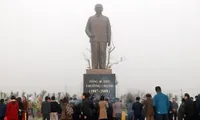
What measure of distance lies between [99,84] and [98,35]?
2.28m

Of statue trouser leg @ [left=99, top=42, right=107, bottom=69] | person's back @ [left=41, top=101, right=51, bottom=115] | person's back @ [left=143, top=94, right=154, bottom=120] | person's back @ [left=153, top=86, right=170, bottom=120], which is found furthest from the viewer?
statue trouser leg @ [left=99, top=42, right=107, bottom=69]

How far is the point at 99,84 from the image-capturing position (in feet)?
55.4

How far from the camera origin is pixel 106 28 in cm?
1805

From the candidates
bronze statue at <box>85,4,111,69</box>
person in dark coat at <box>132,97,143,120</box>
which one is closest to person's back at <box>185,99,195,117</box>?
person in dark coat at <box>132,97,143,120</box>

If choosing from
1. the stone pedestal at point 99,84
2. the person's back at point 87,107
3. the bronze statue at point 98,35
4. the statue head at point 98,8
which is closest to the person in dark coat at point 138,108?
the stone pedestal at point 99,84

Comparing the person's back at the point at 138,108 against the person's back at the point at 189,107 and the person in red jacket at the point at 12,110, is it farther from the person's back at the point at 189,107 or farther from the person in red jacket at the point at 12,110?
the person in red jacket at the point at 12,110

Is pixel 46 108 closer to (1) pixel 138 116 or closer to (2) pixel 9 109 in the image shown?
(2) pixel 9 109

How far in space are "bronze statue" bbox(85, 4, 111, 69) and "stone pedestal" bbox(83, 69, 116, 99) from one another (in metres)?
0.80

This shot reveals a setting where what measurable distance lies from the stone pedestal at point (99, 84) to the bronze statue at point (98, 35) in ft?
2.62

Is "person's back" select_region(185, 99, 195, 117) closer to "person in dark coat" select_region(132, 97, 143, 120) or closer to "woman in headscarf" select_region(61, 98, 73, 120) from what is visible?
"person in dark coat" select_region(132, 97, 143, 120)

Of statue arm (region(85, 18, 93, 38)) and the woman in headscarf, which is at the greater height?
statue arm (region(85, 18, 93, 38))

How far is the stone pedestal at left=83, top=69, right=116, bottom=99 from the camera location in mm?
16891

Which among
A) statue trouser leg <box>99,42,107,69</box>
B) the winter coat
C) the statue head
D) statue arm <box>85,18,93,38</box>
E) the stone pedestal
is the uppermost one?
the statue head

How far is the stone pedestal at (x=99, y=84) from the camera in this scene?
16891 mm
